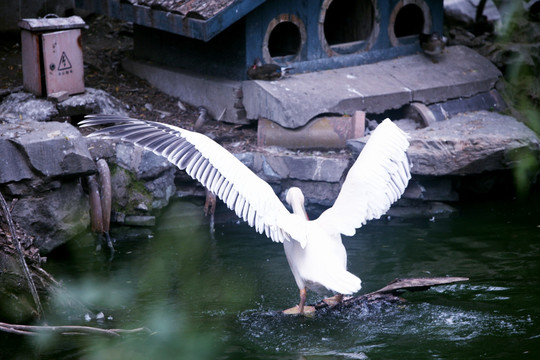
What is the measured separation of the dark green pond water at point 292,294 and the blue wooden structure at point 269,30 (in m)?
2.10

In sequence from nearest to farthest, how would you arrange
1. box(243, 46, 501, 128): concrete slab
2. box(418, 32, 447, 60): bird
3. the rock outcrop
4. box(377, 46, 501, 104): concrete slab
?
the rock outcrop
box(243, 46, 501, 128): concrete slab
box(377, 46, 501, 104): concrete slab
box(418, 32, 447, 60): bird

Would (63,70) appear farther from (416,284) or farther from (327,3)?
(416,284)

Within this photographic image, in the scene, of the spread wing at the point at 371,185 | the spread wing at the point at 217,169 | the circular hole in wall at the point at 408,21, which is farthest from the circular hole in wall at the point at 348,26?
the spread wing at the point at 217,169

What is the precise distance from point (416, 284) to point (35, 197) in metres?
3.52

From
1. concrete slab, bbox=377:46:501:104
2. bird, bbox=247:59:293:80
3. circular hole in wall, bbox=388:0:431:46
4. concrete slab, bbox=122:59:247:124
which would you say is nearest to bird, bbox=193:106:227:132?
concrete slab, bbox=122:59:247:124

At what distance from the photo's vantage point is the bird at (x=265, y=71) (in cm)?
827

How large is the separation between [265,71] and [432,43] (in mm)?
2484

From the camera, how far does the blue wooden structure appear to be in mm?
7930

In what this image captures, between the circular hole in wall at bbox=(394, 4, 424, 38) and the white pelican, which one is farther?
the circular hole in wall at bbox=(394, 4, 424, 38)

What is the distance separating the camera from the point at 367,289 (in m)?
5.98

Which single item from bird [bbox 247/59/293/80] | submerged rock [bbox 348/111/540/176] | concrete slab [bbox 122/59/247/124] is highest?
bird [bbox 247/59/293/80]

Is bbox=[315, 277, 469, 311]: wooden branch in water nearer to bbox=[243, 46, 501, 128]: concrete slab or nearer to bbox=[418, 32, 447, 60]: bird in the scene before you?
bbox=[243, 46, 501, 128]: concrete slab

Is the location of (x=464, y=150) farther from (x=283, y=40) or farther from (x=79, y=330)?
(x=79, y=330)

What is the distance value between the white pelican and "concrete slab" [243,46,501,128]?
2366mm
